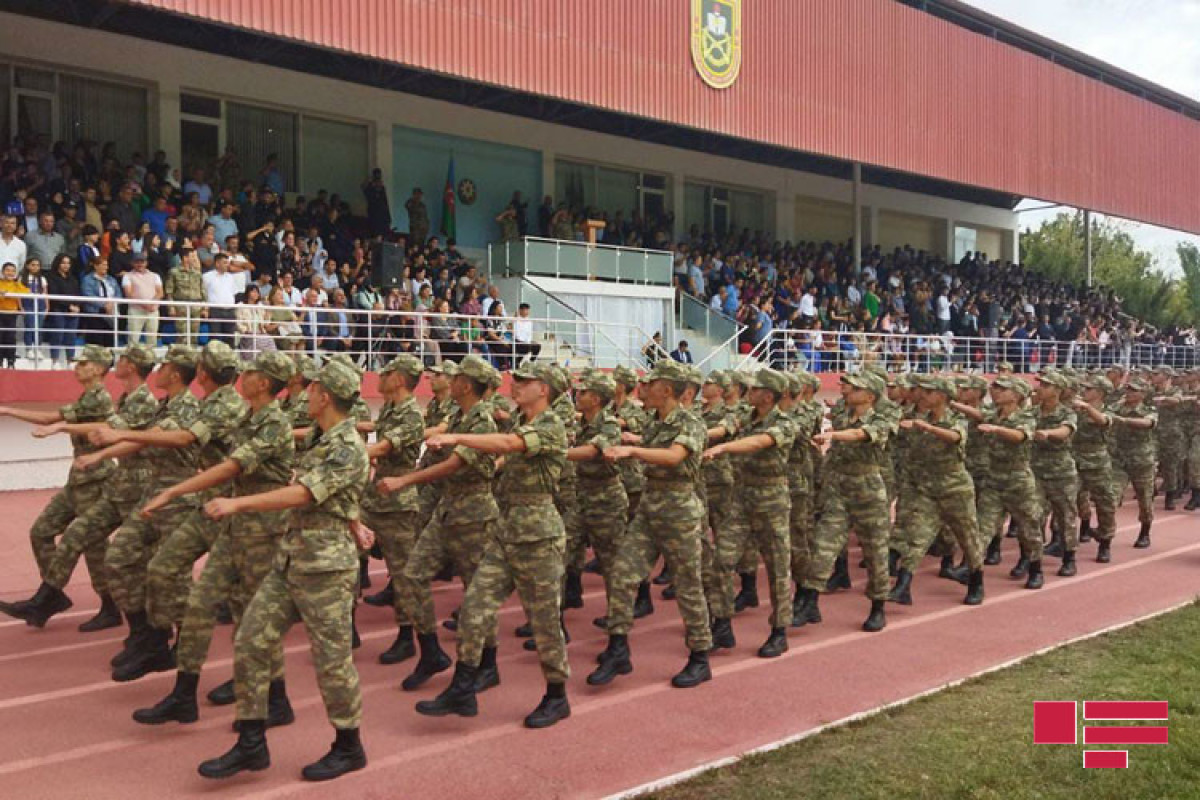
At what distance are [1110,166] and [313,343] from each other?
1070 inches

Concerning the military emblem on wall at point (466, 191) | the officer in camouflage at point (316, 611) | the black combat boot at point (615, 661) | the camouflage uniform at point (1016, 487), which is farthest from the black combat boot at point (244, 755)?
the military emblem on wall at point (466, 191)

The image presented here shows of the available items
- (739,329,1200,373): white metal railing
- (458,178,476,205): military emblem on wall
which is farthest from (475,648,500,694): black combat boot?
(458,178,476,205): military emblem on wall

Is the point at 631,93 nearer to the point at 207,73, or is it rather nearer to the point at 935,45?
the point at 207,73

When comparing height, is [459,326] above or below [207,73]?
below

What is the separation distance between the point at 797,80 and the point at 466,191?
Result: 24.9ft

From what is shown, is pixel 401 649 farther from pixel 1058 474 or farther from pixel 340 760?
pixel 1058 474

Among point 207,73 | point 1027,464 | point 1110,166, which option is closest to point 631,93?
point 207,73

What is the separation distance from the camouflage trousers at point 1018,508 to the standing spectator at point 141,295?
29.8 feet

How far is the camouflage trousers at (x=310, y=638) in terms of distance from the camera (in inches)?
186

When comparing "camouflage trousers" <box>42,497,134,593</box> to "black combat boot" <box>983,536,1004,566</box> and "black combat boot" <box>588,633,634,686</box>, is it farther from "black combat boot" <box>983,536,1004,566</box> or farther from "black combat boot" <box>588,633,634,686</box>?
"black combat boot" <box>983,536,1004,566</box>

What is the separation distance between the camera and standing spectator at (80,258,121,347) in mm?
11648

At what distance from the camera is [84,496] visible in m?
7.01

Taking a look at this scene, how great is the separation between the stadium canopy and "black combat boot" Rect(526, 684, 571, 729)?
11.4 meters

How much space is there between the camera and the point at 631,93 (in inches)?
759
